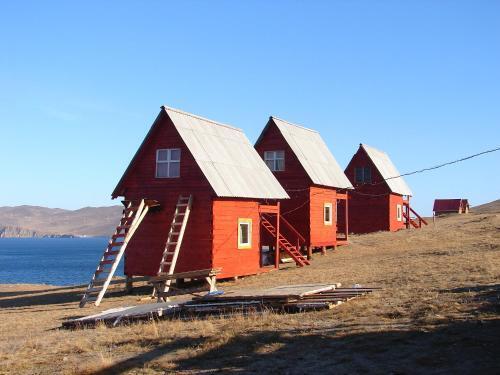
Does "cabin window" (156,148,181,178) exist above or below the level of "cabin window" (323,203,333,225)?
above

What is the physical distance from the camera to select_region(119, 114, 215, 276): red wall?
2623 cm

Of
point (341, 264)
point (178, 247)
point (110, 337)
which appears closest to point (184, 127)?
point (178, 247)

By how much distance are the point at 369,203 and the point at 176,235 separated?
93.5ft

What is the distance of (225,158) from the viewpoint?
29.2 meters

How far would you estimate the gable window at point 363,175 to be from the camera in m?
51.3

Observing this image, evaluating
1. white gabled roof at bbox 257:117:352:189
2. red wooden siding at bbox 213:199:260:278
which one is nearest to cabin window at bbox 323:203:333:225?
white gabled roof at bbox 257:117:352:189

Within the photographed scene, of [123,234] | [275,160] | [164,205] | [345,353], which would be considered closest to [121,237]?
[123,234]

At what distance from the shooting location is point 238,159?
30.4m

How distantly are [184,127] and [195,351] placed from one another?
1736 centimetres

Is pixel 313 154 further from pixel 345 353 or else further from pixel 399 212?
pixel 345 353

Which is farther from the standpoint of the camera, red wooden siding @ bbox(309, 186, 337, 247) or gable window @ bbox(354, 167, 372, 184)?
gable window @ bbox(354, 167, 372, 184)

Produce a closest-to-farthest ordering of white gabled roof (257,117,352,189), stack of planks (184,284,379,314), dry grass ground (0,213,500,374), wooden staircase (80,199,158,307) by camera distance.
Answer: dry grass ground (0,213,500,374) → stack of planks (184,284,379,314) → wooden staircase (80,199,158,307) → white gabled roof (257,117,352,189)

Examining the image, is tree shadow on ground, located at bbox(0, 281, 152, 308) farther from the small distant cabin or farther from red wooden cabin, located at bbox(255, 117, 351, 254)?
the small distant cabin

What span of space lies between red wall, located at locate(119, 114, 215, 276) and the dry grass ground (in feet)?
22.1
